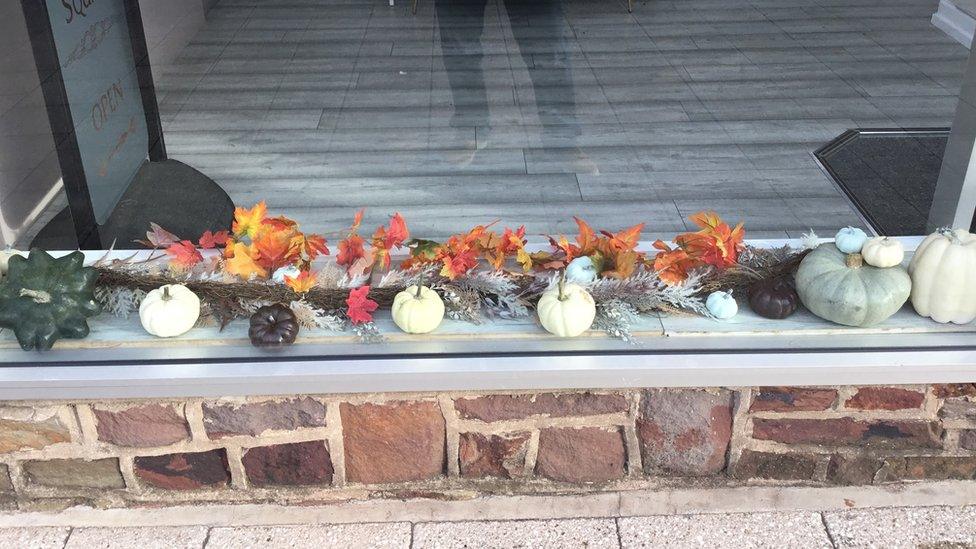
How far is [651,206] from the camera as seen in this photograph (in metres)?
2.61

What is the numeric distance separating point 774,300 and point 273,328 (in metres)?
1.06

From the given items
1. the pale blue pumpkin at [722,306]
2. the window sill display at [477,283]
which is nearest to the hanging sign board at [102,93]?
the window sill display at [477,283]

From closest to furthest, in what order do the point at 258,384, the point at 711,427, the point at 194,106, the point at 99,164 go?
the point at 258,384
the point at 711,427
the point at 99,164
the point at 194,106

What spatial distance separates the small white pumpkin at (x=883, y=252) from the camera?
1.81 m

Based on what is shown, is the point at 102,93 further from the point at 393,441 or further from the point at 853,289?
the point at 853,289

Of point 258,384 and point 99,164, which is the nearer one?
→ point 258,384

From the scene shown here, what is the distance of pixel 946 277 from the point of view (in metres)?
1.83

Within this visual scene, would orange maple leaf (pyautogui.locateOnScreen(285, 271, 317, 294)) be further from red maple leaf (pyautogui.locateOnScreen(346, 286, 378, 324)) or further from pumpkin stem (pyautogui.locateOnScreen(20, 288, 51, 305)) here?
pumpkin stem (pyautogui.locateOnScreen(20, 288, 51, 305))

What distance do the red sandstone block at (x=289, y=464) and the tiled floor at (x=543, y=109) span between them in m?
0.83

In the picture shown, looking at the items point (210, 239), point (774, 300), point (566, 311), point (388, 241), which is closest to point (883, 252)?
point (774, 300)

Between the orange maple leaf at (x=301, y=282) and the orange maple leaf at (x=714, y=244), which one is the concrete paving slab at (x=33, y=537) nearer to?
the orange maple leaf at (x=301, y=282)

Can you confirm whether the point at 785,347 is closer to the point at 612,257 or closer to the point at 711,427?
the point at 711,427

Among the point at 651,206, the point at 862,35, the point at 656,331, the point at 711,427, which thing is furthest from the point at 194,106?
the point at 862,35

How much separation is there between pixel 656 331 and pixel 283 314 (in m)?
0.78
